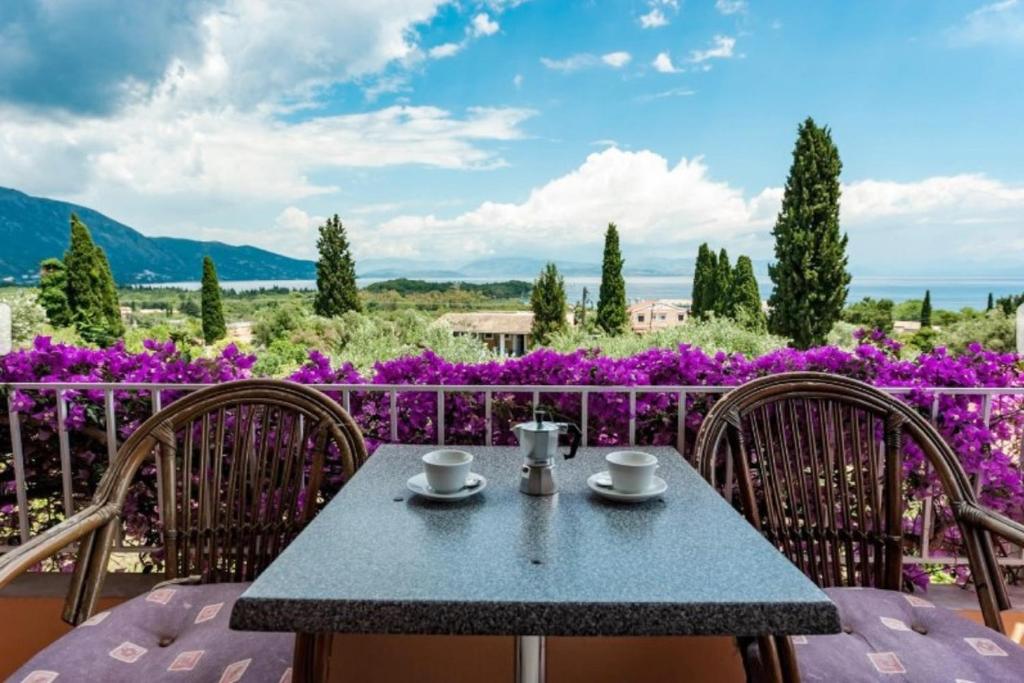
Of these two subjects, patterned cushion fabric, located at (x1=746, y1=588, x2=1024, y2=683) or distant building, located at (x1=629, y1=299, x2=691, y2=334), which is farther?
distant building, located at (x1=629, y1=299, x2=691, y2=334)

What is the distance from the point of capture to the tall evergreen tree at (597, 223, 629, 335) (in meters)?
17.4

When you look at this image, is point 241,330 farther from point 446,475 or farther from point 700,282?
point 446,475

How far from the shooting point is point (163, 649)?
3.61 feet

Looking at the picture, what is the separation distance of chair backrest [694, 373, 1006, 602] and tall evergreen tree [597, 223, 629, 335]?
1591 centimetres

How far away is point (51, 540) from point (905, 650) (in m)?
1.57

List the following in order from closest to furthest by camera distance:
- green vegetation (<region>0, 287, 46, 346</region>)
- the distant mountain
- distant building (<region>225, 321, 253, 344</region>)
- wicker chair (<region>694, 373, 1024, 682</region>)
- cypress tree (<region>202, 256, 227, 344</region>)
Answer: wicker chair (<region>694, 373, 1024, 682</region>)
green vegetation (<region>0, 287, 46, 346</region>)
the distant mountain
distant building (<region>225, 321, 253, 344</region>)
cypress tree (<region>202, 256, 227, 344</region>)

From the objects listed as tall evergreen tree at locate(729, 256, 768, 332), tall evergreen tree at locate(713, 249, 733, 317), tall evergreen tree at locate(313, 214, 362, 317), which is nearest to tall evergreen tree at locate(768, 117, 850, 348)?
tall evergreen tree at locate(729, 256, 768, 332)

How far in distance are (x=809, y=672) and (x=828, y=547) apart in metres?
0.48

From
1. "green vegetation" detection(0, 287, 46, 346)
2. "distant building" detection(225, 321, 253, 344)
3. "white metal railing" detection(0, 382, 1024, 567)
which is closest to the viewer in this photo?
"white metal railing" detection(0, 382, 1024, 567)

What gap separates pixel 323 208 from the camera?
1959 cm

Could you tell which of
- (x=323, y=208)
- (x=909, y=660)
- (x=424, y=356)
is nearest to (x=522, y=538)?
(x=909, y=660)

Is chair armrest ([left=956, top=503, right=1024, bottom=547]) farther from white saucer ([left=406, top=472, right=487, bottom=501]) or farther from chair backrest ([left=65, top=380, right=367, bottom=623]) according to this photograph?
chair backrest ([left=65, top=380, right=367, bottom=623])

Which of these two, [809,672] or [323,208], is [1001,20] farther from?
[323,208]

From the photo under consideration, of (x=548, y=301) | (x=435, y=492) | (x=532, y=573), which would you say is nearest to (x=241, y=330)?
(x=548, y=301)
